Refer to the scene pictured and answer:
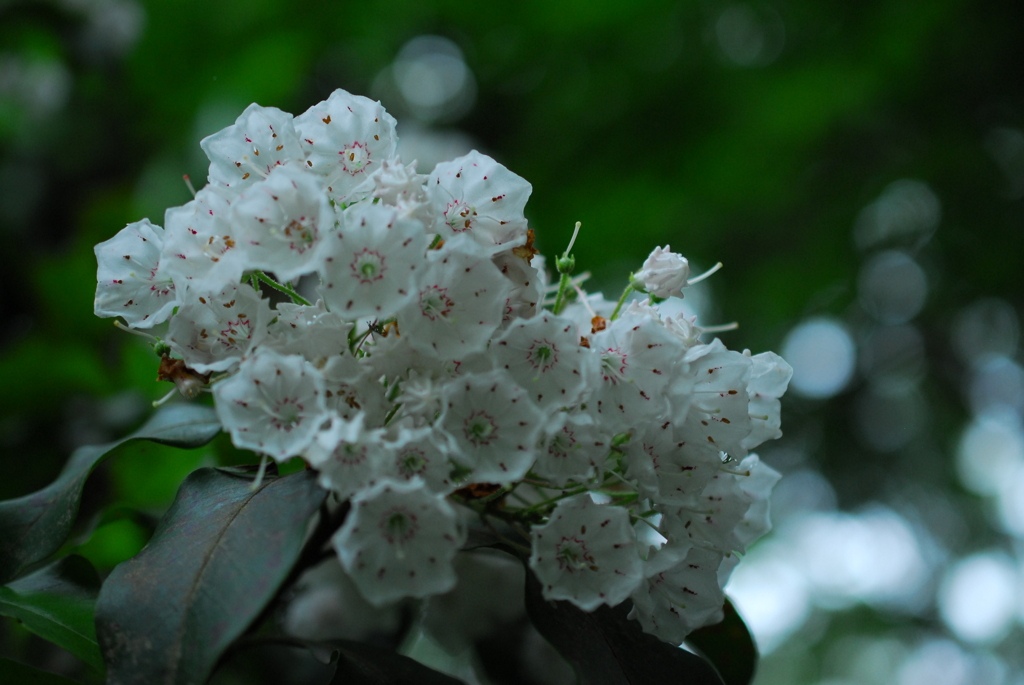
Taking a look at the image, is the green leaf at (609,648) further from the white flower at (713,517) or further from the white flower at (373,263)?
the white flower at (373,263)

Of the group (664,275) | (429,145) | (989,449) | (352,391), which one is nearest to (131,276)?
(352,391)

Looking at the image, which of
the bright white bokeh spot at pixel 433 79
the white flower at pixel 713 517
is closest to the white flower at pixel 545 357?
the white flower at pixel 713 517

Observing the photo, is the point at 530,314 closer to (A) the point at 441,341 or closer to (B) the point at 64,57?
(A) the point at 441,341

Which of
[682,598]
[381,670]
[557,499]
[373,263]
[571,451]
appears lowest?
[381,670]

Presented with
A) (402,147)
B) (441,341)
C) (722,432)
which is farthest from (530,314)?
(402,147)

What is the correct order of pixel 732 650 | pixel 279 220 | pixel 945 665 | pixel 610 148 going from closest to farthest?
pixel 279 220
pixel 732 650
pixel 610 148
pixel 945 665

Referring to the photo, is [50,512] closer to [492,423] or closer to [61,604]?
[61,604]
